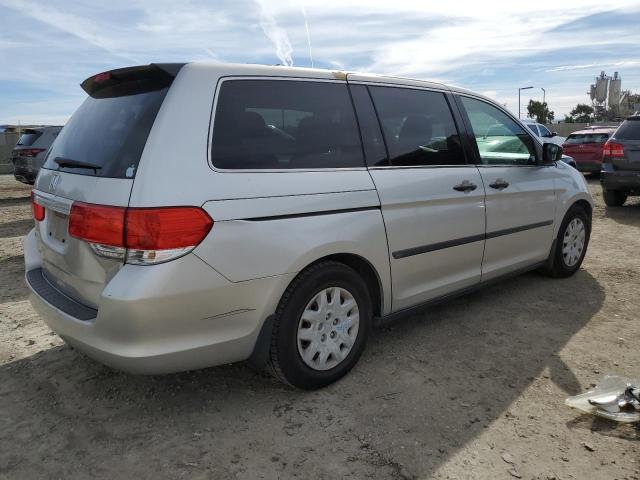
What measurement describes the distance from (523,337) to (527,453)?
1426 millimetres

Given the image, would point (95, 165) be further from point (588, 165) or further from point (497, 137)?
point (588, 165)

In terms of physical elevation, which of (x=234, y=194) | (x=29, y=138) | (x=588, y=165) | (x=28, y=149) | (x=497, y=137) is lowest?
(x=588, y=165)

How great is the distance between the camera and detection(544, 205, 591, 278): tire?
4.94 m

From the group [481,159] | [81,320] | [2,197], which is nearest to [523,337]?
[481,159]

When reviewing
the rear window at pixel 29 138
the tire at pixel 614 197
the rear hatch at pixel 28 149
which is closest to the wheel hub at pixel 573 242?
the tire at pixel 614 197

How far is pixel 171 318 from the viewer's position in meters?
2.44

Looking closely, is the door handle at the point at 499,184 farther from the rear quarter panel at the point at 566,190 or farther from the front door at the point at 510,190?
the rear quarter panel at the point at 566,190

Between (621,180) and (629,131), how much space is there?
824 mm

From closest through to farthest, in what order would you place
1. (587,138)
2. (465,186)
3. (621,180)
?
(465,186)
(621,180)
(587,138)

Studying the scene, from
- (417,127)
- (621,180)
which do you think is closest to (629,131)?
(621,180)

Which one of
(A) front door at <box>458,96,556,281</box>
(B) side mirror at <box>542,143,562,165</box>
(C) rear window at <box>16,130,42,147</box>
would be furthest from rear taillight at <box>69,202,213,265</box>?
(C) rear window at <box>16,130,42,147</box>

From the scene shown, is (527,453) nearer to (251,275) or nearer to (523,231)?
(251,275)

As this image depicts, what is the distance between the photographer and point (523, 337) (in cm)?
379

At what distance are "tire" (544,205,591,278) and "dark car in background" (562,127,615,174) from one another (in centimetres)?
1025
